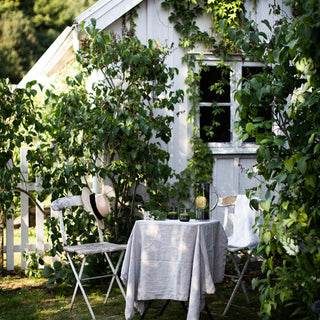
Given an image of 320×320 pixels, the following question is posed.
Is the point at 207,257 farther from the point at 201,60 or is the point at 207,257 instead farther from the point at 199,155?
the point at 201,60

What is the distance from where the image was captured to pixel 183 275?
3939mm

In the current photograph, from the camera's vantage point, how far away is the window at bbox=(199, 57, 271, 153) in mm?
6652

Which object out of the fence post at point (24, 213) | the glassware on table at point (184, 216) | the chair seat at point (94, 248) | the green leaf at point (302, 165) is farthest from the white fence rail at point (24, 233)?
the green leaf at point (302, 165)

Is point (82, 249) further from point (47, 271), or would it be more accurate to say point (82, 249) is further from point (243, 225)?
point (243, 225)

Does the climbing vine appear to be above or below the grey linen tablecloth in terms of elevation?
above

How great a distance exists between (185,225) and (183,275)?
41cm

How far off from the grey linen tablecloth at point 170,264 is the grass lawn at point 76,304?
0.59 metres

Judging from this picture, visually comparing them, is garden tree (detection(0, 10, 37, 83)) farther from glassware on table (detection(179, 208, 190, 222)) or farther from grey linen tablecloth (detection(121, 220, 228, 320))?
grey linen tablecloth (detection(121, 220, 228, 320))

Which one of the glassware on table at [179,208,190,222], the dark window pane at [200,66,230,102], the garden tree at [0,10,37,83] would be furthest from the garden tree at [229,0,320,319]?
the garden tree at [0,10,37,83]

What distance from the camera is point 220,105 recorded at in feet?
22.1

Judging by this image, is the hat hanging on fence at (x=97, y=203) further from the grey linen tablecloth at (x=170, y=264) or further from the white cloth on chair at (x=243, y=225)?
the white cloth on chair at (x=243, y=225)

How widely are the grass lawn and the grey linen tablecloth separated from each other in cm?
59

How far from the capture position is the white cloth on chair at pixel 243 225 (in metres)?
4.97

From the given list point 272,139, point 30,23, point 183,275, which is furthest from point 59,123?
point 30,23
